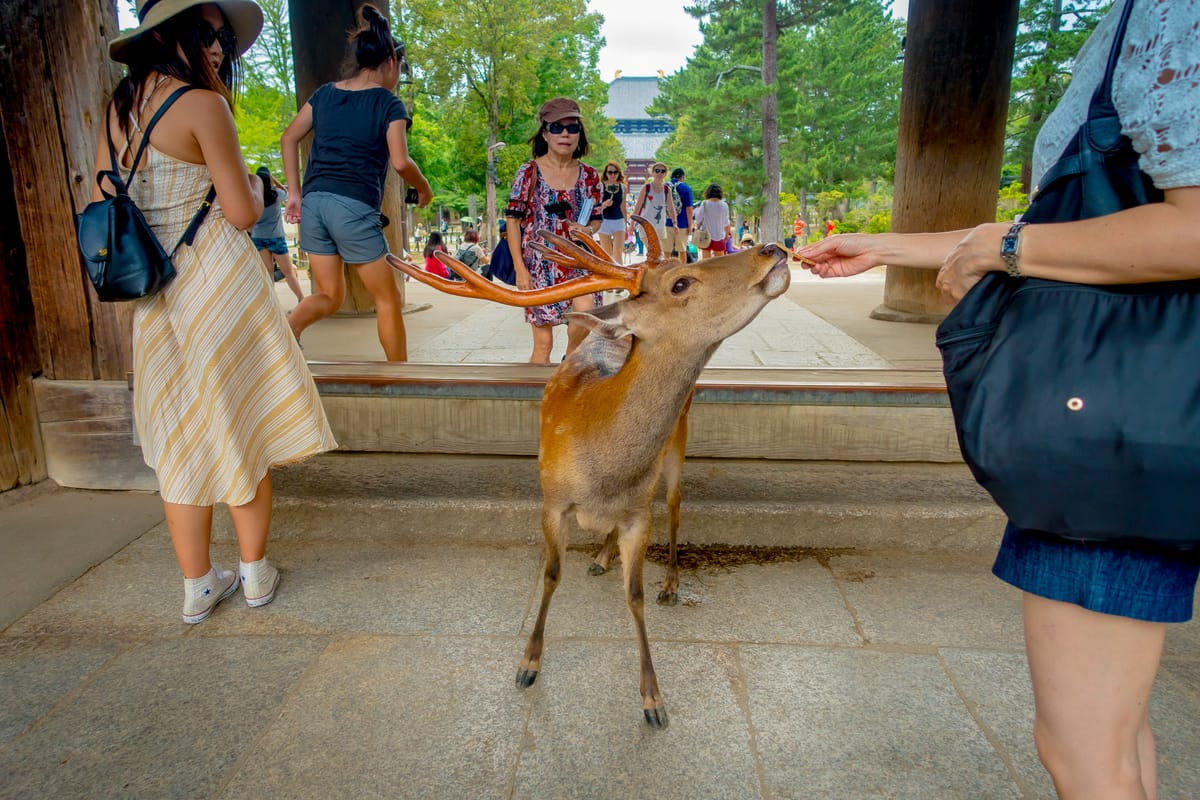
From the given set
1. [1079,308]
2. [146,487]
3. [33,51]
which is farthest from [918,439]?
[33,51]

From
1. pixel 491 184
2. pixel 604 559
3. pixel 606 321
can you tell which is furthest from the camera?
pixel 491 184

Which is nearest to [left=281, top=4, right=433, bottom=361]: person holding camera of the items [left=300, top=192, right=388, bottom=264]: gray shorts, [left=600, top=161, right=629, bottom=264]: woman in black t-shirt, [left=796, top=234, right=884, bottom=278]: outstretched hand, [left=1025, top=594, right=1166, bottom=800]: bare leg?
[left=300, top=192, right=388, bottom=264]: gray shorts

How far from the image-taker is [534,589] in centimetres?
296

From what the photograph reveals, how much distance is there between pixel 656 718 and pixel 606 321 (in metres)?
1.17

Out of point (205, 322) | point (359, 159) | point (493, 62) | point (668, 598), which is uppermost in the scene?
point (493, 62)

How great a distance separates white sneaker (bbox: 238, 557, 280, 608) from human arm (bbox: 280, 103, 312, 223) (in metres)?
2.17

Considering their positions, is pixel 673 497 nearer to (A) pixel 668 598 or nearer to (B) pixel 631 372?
(A) pixel 668 598

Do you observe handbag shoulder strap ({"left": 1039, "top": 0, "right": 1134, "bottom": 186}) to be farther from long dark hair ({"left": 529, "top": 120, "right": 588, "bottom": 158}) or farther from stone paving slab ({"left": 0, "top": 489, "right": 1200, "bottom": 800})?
long dark hair ({"left": 529, "top": 120, "right": 588, "bottom": 158})

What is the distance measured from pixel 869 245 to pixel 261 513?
2365mm

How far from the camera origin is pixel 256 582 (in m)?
2.82

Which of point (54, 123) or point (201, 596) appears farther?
point (54, 123)

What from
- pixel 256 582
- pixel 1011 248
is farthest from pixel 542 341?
pixel 1011 248

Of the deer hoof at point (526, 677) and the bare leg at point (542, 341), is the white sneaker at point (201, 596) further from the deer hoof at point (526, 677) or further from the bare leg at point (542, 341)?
the bare leg at point (542, 341)

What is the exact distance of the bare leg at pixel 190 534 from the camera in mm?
2680
